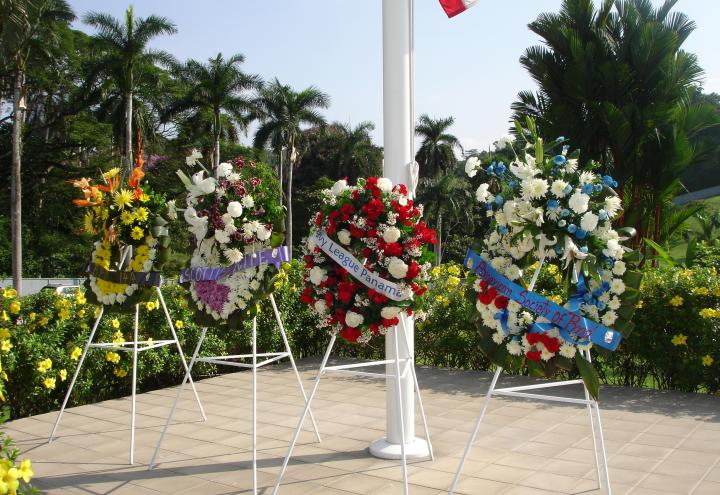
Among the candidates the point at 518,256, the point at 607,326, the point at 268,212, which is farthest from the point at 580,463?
the point at 268,212

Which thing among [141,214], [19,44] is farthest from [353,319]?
[19,44]

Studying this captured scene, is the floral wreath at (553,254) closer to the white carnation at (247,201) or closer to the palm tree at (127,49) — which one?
the white carnation at (247,201)

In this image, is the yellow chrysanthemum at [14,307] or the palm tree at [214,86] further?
the palm tree at [214,86]

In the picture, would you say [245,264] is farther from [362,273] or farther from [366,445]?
[366,445]

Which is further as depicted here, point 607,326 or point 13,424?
point 13,424

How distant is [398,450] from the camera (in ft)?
16.5

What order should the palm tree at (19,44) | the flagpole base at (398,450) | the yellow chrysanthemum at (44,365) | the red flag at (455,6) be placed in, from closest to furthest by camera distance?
the flagpole base at (398,450) → the red flag at (455,6) → the yellow chrysanthemum at (44,365) → the palm tree at (19,44)

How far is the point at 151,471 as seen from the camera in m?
4.84

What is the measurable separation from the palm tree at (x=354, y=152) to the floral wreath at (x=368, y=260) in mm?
41351

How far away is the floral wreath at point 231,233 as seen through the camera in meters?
4.72

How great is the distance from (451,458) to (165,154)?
34.8m

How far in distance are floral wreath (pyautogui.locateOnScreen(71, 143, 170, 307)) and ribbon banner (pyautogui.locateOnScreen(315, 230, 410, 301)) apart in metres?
1.85

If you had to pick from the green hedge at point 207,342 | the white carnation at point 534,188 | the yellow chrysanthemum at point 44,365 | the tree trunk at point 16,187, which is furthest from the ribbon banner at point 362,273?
the tree trunk at point 16,187

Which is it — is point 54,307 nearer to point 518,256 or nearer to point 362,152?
point 518,256
